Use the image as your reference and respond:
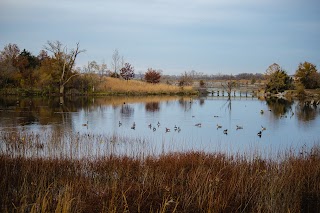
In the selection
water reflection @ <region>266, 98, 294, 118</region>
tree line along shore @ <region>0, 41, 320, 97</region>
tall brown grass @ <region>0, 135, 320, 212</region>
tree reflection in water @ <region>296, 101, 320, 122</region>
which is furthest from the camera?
tree line along shore @ <region>0, 41, 320, 97</region>

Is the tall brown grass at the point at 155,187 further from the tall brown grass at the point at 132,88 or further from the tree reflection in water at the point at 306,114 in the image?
the tall brown grass at the point at 132,88

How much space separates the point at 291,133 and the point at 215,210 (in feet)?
57.6

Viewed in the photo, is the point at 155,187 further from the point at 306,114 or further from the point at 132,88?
the point at 132,88

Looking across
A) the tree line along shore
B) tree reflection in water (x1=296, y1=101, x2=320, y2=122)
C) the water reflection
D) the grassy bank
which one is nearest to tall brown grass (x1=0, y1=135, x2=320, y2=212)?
the grassy bank

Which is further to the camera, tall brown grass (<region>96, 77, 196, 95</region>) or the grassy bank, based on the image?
tall brown grass (<region>96, 77, 196, 95</region>)

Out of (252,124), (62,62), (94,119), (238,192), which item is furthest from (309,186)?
(62,62)

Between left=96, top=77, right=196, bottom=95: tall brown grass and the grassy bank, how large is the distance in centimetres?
5113

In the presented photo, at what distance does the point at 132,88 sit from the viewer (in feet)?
208

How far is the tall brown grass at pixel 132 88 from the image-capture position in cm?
6212

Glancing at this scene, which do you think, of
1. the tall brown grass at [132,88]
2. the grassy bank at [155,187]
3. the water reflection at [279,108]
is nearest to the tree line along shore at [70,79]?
the tall brown grass at [132,88]

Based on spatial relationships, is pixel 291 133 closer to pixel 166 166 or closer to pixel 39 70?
pixel 166 166

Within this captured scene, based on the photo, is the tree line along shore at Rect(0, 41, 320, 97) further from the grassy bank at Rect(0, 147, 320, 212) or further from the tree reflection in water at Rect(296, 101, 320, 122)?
the grassy bank at Rect(0, 147, 320, 212)

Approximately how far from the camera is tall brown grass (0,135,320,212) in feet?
22.8

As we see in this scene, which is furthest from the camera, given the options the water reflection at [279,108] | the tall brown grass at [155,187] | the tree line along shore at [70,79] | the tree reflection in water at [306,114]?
the tree line along shore at [70,79]
